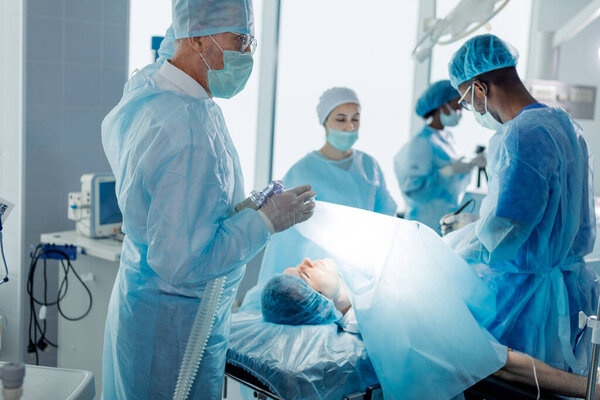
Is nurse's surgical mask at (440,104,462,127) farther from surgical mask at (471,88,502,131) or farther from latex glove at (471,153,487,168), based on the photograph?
surgical mask at (471,88,502,131)

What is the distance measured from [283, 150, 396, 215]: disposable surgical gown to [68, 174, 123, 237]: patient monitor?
902 millimetres

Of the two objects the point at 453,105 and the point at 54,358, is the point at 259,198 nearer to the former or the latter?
the point at 54,358

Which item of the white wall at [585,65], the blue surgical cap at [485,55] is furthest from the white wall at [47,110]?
the white wall at [585,65]

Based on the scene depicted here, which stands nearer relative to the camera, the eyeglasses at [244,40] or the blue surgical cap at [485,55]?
the eyeglasses at [244,40]

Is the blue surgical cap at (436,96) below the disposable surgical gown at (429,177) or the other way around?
the other way around

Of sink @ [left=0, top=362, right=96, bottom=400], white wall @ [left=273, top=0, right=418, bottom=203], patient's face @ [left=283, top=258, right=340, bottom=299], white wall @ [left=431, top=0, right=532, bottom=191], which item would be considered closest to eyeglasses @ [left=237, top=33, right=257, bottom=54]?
sink @ [left=0, top=362, right=96, bottom=400]

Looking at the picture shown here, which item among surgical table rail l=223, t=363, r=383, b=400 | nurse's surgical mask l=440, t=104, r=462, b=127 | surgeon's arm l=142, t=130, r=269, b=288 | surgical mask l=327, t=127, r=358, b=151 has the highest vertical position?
nurse's surgical mask l=440, t=104, r=462, b=127

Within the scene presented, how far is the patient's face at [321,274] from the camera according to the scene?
7.52 feet

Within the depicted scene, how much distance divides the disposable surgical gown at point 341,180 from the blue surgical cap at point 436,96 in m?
0.78

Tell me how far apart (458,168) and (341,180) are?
35.3 inches

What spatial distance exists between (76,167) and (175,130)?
193cm

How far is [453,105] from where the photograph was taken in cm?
372

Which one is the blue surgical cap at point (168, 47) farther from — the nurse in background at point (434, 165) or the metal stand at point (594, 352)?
the nurse in background at point (434, 165)

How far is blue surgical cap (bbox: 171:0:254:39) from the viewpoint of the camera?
1.44m
